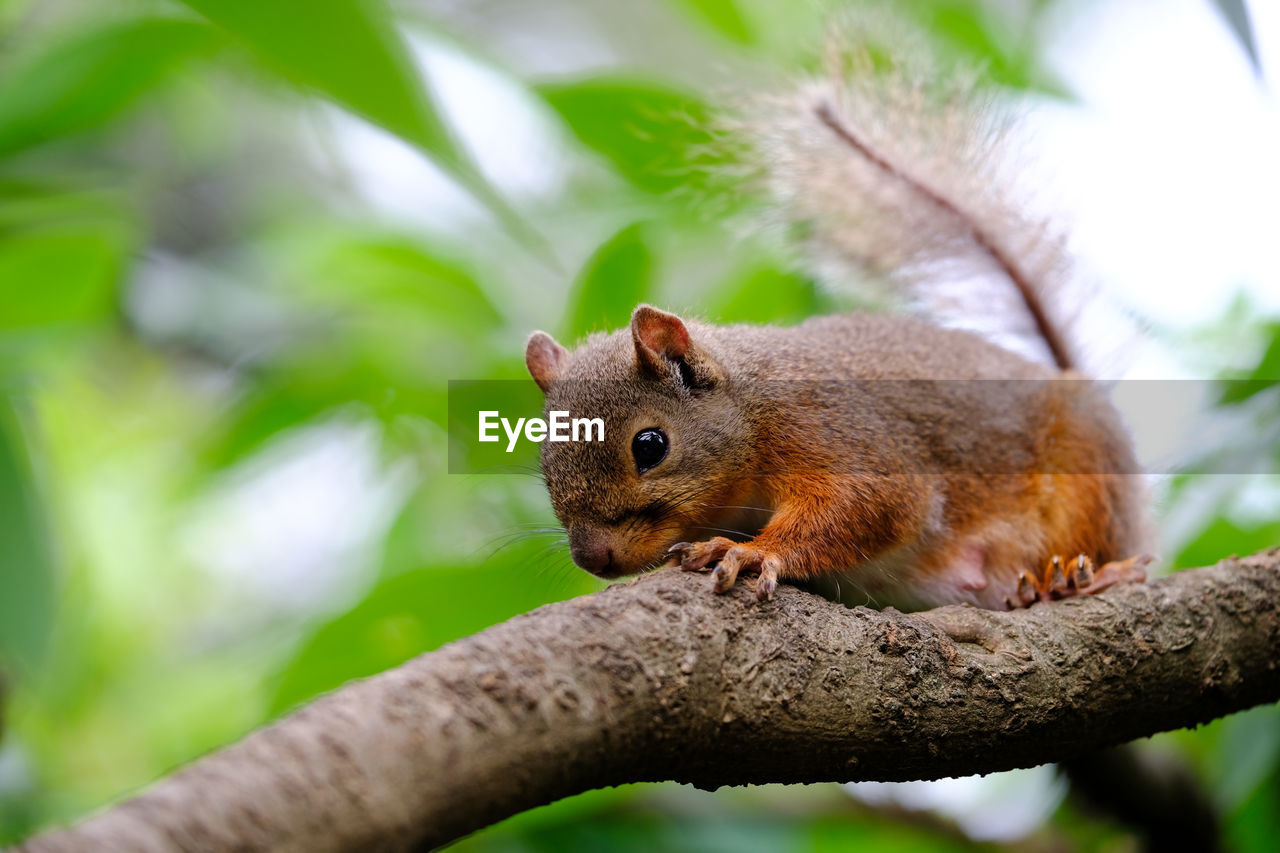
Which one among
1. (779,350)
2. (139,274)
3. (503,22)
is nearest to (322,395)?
(779,350)

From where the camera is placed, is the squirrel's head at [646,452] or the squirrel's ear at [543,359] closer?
the squirrel's head at [646,452]

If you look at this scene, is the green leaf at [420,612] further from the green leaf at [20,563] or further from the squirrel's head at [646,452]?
the green leaf at [20,563]

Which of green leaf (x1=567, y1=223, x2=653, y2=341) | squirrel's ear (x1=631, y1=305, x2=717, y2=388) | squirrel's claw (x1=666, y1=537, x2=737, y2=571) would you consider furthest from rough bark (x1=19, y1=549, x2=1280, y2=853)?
green leaf (x1=567, y1=223, x2=653, y2=341)

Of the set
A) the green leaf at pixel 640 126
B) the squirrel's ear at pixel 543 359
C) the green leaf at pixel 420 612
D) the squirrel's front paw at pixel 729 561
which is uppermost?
the green leaf at pixel 640 126

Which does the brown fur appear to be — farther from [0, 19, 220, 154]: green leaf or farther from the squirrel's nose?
[0, 19, 220, 154]: green leaf

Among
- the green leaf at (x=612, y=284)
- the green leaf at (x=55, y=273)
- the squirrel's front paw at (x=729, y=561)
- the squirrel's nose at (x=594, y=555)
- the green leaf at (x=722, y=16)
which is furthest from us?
the green leaf at (x=722, y=16)

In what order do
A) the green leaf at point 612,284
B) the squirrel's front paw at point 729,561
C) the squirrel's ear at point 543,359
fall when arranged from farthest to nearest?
the green leaf at point 612,284
the squirrel's ear at point 543,359
the squirrel's front paw at point 729,561

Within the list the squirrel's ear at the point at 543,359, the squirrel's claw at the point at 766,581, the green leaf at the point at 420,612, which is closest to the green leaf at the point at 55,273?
the green leaf at the point at 420,612
